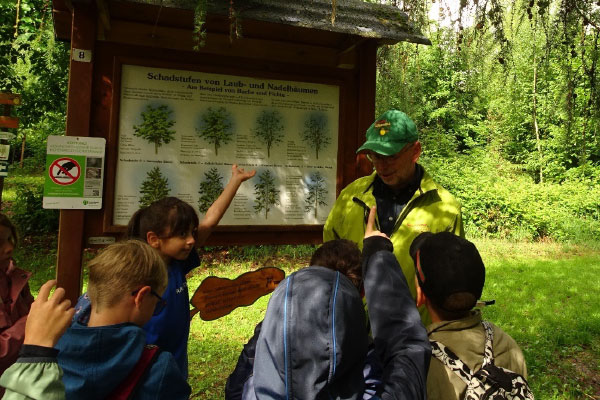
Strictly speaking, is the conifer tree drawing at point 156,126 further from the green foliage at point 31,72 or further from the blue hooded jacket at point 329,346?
the green foliage at point 31,72

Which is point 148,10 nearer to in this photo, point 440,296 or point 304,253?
point 440,296

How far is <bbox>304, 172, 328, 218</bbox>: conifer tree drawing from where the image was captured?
3016mm

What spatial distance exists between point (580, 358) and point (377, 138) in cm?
435

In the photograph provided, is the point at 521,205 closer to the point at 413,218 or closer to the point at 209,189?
the point at 413,218

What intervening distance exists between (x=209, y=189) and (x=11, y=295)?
47.0 inches

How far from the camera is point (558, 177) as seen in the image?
16.4 metres

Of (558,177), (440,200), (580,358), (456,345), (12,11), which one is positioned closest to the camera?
(456,345)

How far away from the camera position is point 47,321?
113cm

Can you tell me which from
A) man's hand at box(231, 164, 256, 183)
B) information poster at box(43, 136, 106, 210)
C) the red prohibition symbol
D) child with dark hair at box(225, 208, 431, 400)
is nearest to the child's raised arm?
man's hand at box(231, 164, 256, 183)

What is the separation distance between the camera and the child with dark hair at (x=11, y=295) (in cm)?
186

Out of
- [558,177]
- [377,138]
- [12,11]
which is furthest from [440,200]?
[558,177]

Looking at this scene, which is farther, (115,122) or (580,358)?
(580,358)

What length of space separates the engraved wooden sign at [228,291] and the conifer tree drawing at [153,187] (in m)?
0.59

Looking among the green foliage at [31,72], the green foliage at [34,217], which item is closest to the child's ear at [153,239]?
the green foliage at [31,72]
